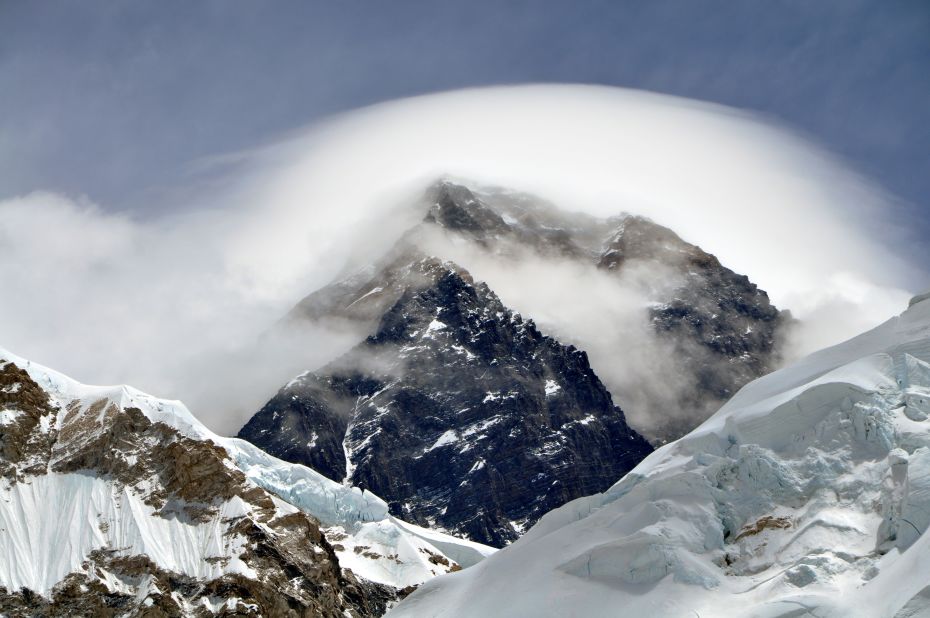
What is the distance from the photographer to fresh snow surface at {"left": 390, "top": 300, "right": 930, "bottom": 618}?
9088 centimetres

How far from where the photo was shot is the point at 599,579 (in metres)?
102

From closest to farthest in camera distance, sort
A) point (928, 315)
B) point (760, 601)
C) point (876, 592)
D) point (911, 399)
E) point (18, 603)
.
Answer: point (876, 592)
point (760, 601)
point (911, 399)
point (928, 315)
point (18, 603)

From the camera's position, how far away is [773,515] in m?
100

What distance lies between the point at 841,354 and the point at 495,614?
4092 centimetres

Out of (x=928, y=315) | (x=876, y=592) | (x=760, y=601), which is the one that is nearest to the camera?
(x=876, y=592)

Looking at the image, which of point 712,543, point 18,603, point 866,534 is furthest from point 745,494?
point 18,603

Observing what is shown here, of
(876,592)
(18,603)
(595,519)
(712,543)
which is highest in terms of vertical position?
(18,603)

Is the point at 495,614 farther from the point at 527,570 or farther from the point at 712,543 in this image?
the point at 712,543

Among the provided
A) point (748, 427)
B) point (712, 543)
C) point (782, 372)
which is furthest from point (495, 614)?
point (782, 372)

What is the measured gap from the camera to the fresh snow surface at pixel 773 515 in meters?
90.9

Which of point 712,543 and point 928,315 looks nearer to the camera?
point 712,543

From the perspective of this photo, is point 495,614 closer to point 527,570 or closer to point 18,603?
point 527,570

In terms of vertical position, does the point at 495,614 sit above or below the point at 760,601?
above

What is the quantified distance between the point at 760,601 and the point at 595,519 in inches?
865
